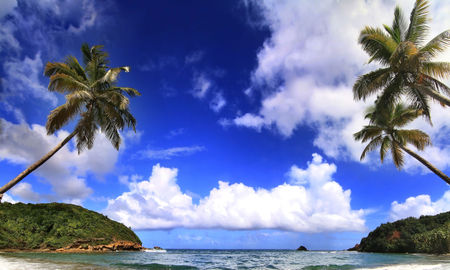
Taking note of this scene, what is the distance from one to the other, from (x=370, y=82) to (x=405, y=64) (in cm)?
231

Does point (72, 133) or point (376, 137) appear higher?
point (376, 137)

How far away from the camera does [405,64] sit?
45.7 feet

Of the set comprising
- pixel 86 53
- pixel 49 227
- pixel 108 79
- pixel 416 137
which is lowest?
pixel 49 227

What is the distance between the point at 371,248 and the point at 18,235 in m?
66.2

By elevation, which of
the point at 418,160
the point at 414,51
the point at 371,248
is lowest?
the point at 371,248

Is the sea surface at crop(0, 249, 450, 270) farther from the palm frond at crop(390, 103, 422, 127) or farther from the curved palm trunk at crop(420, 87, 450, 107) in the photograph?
the palm frond at crop(390, 103, 422, 127)

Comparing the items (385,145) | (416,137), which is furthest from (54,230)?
(416,137)

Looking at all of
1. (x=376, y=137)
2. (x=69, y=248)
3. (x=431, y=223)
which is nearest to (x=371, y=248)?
(x=431, y=223)

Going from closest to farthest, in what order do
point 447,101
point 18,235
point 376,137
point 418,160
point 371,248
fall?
1. point 447,101
2. point 418,160
3. point 18,235
4. point 376,137
5. point 371,248

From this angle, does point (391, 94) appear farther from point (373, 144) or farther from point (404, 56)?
point (373, 144)

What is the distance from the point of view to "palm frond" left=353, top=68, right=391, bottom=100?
50.7 ft

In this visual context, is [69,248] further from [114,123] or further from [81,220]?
[114,123]

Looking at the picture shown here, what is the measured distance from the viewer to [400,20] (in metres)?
15.7

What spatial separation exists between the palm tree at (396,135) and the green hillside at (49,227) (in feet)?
108
